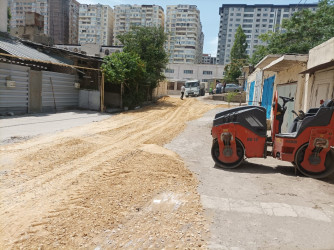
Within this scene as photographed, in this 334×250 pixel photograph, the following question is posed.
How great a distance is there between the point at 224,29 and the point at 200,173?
4515 inches

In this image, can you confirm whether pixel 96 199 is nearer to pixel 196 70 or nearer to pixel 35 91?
pixel 35 91

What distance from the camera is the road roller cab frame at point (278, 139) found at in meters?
5.30

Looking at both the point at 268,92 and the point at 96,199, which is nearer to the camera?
the point at 96,199

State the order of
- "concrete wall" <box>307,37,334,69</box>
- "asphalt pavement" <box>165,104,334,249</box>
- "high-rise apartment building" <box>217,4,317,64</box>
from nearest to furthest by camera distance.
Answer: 1. "asphalt pavement" <box>165,104,334,249</box>
2. "concrete wall" <box>307,37,334,69</box>
3. "high-rise apartment building" <box>217,4,317,64</box>

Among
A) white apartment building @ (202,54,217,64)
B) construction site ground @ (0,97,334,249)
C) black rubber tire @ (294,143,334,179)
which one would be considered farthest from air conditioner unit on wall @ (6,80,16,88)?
white apartment building @ (202,54,217,64)

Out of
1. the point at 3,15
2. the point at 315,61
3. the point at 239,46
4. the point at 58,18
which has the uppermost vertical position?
the point at 58,18

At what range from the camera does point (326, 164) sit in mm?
5473

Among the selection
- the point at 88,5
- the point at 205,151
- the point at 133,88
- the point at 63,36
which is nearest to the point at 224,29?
the point at 88,5

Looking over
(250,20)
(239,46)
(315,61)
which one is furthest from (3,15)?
(250,20)

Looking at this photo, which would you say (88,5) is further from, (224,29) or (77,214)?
(77,214)

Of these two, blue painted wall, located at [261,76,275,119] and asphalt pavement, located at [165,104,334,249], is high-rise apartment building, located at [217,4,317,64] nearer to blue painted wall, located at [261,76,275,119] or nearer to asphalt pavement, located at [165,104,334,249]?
blue painted wall, located at [261,76,275,119]

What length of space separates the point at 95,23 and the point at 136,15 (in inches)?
671

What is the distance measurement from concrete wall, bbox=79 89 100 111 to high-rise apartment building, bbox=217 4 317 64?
95.3m

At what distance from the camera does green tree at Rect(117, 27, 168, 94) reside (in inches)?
846
